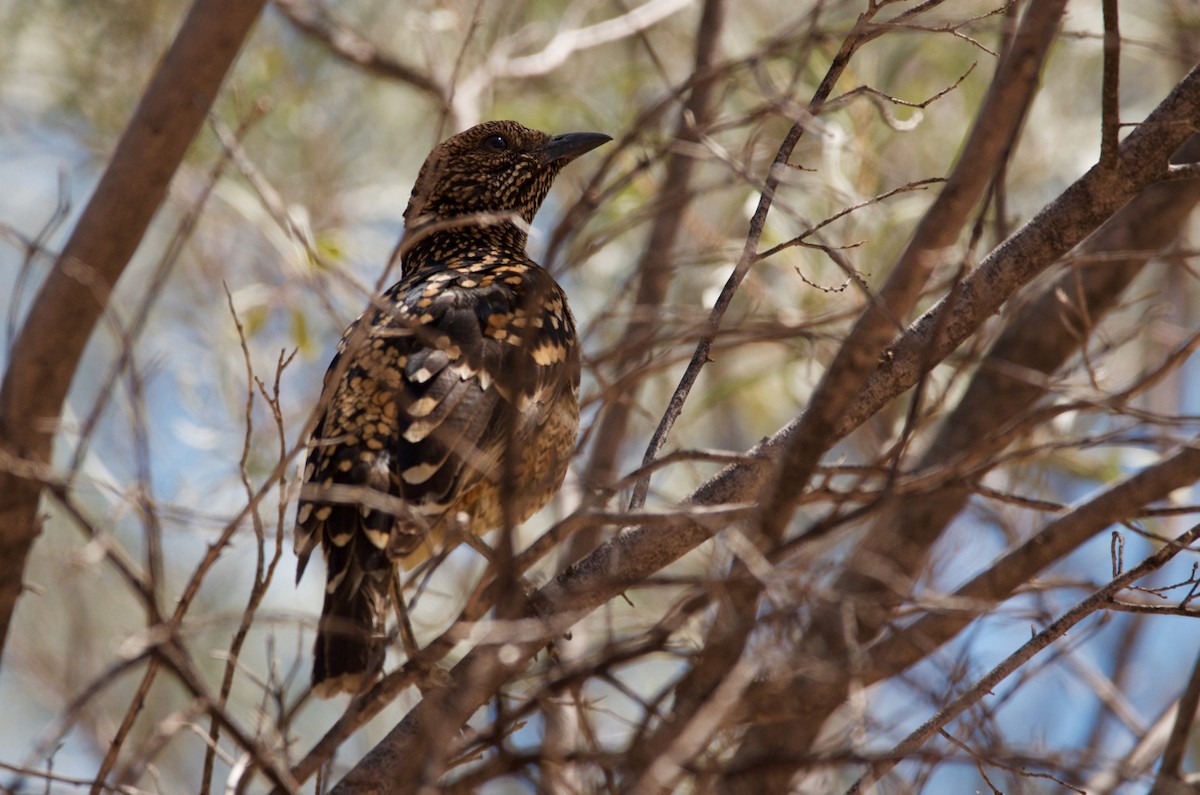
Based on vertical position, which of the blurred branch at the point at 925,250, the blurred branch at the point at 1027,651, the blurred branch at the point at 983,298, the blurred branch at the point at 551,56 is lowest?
the blurred branch at the point at 1027,651

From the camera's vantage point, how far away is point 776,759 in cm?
216

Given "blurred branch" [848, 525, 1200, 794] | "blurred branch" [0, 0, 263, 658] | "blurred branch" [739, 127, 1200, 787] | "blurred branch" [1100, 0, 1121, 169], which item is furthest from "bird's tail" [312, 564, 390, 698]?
"blurred branch" [1100, 0, 1121, 169]

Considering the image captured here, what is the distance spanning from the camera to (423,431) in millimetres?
3635

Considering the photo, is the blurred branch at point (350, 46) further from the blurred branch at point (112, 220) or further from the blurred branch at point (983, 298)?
the blurred branch at point (983, 298)

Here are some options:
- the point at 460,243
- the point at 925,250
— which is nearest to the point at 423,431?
the point at 460,243

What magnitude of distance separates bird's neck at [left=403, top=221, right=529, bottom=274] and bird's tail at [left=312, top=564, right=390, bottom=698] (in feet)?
5.83

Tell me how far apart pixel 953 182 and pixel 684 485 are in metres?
5.98

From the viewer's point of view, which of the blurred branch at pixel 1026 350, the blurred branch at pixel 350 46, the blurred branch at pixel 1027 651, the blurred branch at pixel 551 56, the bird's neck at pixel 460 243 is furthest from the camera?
the blurred branch at pixel 350 46

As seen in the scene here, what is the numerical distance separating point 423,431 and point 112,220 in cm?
117

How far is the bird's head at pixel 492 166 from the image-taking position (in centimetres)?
514

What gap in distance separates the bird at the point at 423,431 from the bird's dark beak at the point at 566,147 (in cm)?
73

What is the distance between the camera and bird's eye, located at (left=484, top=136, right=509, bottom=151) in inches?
204

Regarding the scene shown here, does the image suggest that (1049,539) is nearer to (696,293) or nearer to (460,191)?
(460,191)

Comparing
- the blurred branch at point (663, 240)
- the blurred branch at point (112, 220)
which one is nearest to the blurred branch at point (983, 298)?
the blurred branch at point (112, 220)
